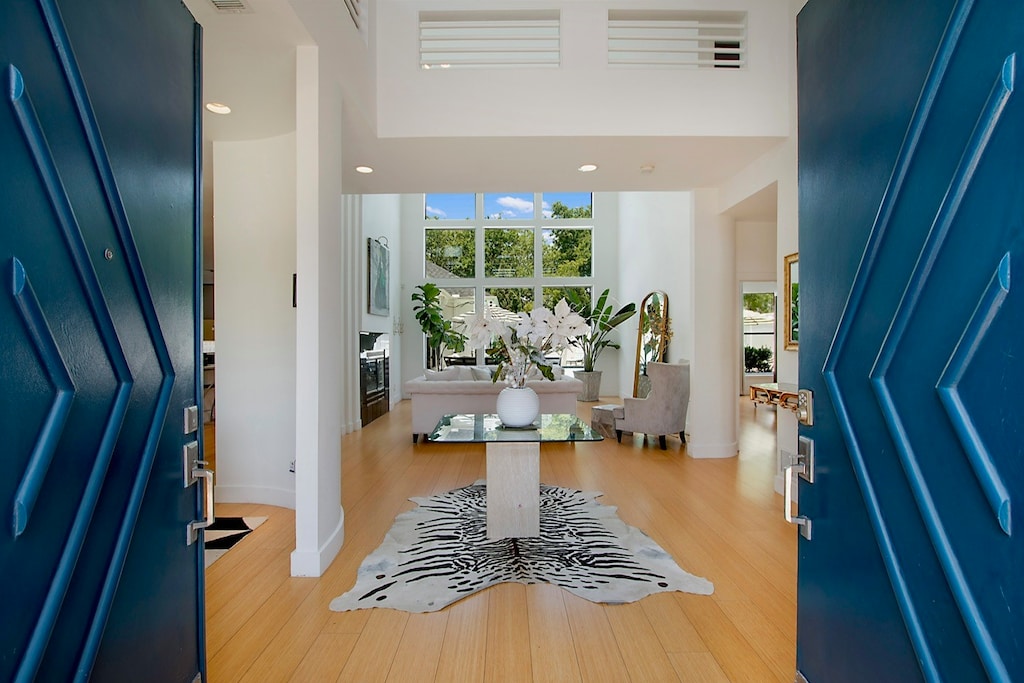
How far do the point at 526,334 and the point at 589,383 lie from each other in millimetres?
7055

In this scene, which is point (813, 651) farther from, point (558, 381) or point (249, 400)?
point (558, 381)

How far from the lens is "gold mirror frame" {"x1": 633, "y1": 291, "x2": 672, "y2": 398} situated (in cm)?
750

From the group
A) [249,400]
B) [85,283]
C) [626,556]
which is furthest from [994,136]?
[249,400]

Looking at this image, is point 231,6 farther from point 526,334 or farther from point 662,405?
point 662,405

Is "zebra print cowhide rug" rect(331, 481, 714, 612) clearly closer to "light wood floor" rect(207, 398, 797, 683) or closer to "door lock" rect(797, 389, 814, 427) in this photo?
"light wood floor" rect(207, 398, 797, 683)

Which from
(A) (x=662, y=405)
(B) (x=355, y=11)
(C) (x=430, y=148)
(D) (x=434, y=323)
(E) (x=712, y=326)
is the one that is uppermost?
(B) (x=355, y=11)

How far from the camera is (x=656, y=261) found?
815 centimetres

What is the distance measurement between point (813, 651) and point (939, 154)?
3.83ft

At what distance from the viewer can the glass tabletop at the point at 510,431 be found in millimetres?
3242

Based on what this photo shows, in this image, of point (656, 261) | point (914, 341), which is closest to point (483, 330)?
point (914, 341)

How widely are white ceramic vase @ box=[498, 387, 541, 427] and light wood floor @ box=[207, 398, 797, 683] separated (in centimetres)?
97

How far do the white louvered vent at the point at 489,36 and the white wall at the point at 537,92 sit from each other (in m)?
0.07

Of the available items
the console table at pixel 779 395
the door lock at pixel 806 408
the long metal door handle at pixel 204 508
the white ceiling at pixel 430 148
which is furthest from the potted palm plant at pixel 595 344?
the long metal door handle at pixel 204 508

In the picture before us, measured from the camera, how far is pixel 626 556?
297 cm
